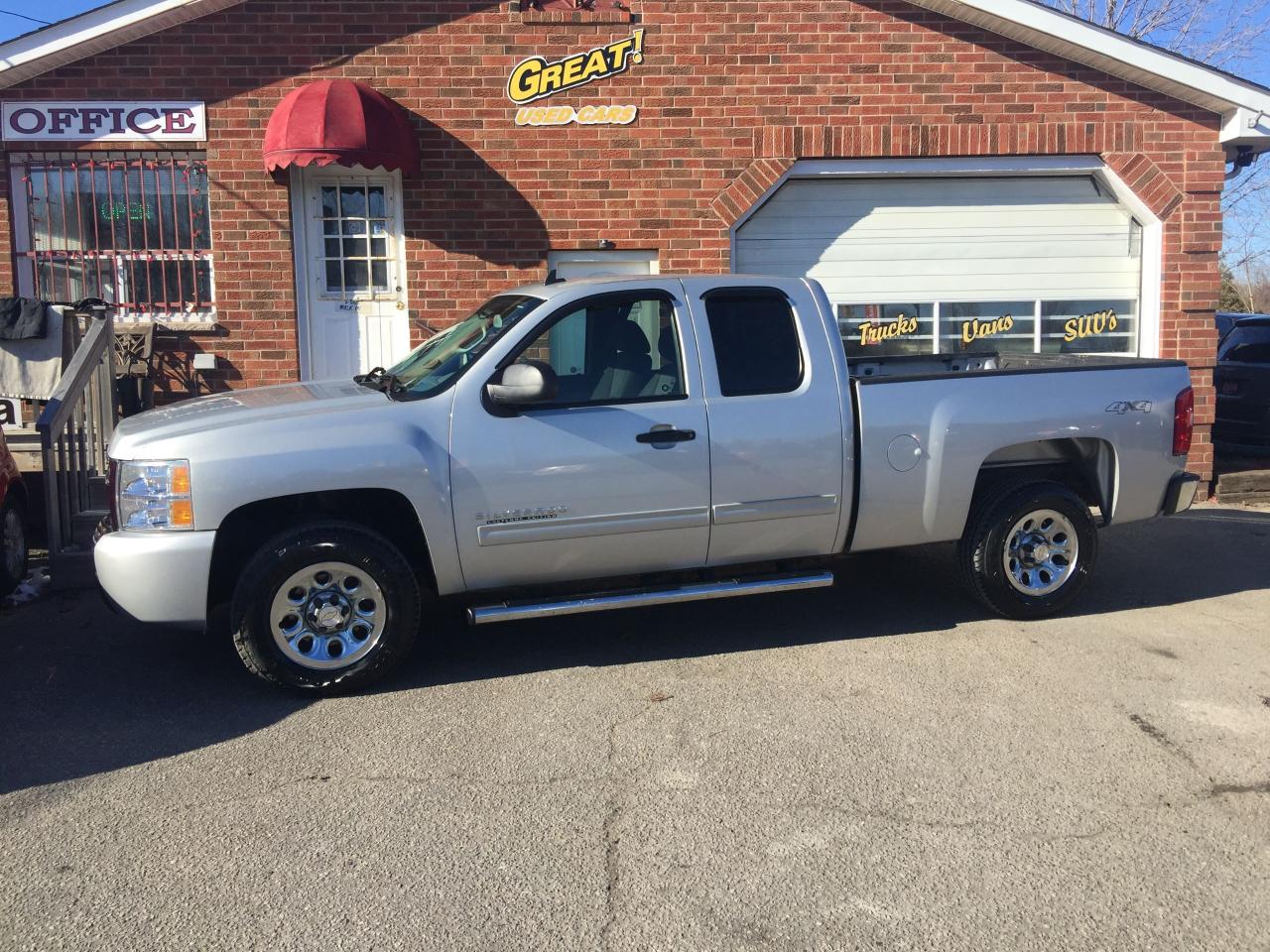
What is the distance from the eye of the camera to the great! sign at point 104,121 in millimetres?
9414

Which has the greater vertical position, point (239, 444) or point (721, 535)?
point (239, 444)

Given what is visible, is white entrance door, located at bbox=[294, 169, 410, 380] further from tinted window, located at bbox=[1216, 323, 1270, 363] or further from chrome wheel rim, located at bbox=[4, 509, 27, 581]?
tinted window, located at bbox=[1216, 323, 1270, 363]

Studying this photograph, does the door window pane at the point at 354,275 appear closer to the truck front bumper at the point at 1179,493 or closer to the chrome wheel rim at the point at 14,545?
the chrome wheel rim at the point at 14,545

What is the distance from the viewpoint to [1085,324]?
1073cm

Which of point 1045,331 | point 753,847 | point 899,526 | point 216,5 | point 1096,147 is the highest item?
point 216,5

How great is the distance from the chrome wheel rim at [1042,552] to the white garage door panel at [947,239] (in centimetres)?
464

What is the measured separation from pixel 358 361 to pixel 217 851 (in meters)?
6.63

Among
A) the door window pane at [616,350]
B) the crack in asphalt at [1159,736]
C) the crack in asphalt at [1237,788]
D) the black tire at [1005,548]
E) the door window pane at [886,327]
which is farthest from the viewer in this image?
the door window pane at [886,327]

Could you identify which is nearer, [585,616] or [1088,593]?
[585,616]

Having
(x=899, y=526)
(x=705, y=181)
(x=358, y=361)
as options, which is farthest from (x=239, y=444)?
(x=705, y=181)

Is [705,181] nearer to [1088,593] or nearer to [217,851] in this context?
[1088,593]

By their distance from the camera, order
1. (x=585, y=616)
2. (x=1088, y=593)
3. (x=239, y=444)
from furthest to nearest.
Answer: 1. (x=1088, y=593)
2. (x=585, y=616)
3. (x=239, y=444)

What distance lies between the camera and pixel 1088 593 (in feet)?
23.1

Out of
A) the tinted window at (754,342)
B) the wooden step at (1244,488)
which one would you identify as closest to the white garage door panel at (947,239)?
the wooden step at (1244,488)
